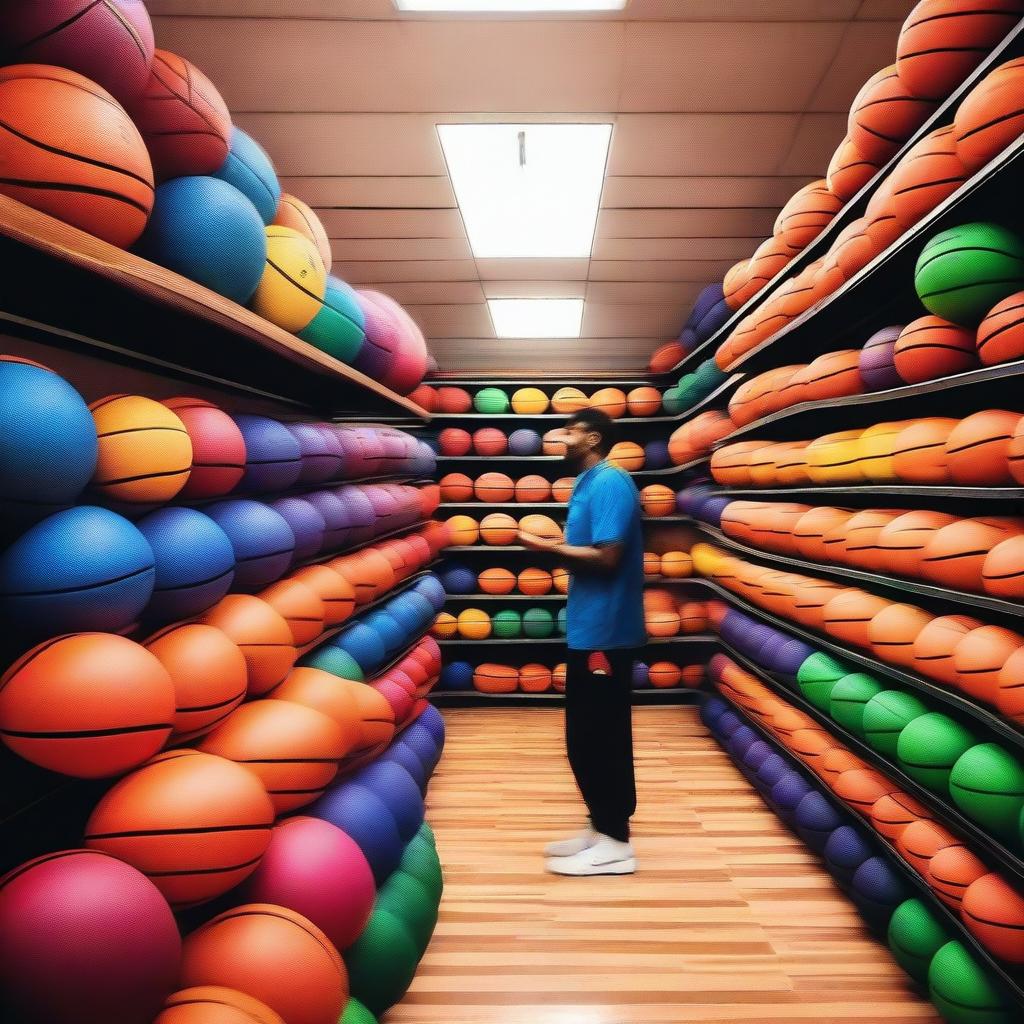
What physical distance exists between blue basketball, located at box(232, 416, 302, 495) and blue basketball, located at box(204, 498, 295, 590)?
86mm

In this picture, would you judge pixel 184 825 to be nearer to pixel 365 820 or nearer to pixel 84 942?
pixel 84 942

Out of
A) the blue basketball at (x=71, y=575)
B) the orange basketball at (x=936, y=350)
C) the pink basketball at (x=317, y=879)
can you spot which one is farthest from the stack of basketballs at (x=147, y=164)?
the orange basketball at (x=936, y=350)

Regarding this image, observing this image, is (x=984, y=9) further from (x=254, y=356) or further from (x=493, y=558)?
(x=493, y=558)

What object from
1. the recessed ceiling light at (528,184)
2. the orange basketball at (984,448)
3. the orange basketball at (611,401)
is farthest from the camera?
the orange basketball at (611,401)

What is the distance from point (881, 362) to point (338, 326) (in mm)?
1982

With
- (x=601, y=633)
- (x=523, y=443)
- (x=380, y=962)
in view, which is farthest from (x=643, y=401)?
(x=380, y=962)

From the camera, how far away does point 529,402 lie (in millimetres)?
5938

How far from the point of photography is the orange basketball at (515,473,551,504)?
5855 millimetres

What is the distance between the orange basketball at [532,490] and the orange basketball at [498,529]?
282 mm

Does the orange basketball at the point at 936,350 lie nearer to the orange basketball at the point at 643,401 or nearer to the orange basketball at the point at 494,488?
the orange basketball at the point at 643,401

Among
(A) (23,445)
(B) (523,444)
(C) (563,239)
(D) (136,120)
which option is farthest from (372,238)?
(A) (23,445)

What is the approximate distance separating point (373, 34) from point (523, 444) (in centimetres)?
340

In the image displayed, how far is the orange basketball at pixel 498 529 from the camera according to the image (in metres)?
5.59

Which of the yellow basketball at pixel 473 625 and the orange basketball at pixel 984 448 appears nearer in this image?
the orange basketball at pixel 984 448
